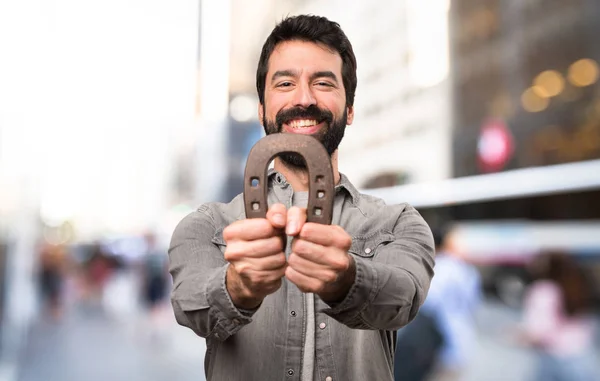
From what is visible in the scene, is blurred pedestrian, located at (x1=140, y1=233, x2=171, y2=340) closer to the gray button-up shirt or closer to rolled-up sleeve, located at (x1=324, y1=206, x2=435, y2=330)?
the gray button-up shirt

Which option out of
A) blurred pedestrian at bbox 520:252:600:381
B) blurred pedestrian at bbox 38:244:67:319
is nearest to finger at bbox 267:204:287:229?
blurred pedestrian at bbox 520:252:600:381

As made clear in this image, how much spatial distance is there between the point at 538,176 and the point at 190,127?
368 cm

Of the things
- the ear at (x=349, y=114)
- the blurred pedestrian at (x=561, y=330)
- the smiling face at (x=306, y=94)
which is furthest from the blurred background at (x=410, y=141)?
the smiling face at (x=306, y=94)

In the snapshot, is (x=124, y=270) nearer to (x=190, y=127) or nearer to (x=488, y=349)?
(x=190, y=127)

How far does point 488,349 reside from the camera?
5.49m

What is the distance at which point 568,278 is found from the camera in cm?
479

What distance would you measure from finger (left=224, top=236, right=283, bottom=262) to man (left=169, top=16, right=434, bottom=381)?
112 mm

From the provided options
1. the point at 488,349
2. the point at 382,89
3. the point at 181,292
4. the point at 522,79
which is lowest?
the point at 488,349

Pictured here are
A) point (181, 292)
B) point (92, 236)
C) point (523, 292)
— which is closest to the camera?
point (181, 292)

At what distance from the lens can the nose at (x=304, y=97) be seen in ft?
3.18

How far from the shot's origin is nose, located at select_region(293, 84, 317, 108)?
0.97 metres

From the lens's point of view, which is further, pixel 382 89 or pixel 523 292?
pixel 523 292

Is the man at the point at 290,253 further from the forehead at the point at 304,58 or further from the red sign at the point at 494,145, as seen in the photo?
the red sign at the point at 494,145

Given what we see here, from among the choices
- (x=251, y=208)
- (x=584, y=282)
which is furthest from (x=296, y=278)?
(x=584, y=282)
